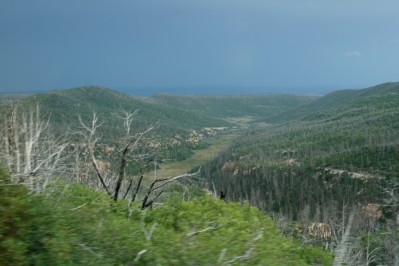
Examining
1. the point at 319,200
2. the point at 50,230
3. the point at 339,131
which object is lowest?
the point at 319,200

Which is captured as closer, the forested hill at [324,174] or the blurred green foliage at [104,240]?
the blurred green foliage at [104,240]

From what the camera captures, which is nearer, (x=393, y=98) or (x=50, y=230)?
(x=50, y=230)

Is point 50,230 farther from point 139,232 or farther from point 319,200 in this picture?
point 319,200

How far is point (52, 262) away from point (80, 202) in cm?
611

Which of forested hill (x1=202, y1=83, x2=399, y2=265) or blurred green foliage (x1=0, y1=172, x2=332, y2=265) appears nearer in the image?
blurred green foliage (x1=0, y1=172, x2=332, y2=265)

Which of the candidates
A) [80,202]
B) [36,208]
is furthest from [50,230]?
[80,202]

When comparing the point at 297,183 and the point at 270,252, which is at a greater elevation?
the point at 270,252

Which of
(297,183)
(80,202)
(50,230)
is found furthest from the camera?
(297,183)

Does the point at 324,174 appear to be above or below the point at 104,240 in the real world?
below

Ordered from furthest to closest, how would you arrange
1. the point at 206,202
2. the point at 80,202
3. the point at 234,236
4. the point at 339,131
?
the point at 339,131
the point at 206,202
the point at 80,202
the point at 234,236

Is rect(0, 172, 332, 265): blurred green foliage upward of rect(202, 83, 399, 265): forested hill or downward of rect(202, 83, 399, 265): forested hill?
upward

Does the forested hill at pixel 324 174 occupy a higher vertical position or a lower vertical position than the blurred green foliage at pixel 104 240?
lower

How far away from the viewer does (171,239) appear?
1142 centimetres

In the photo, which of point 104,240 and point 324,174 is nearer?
point 104,240
